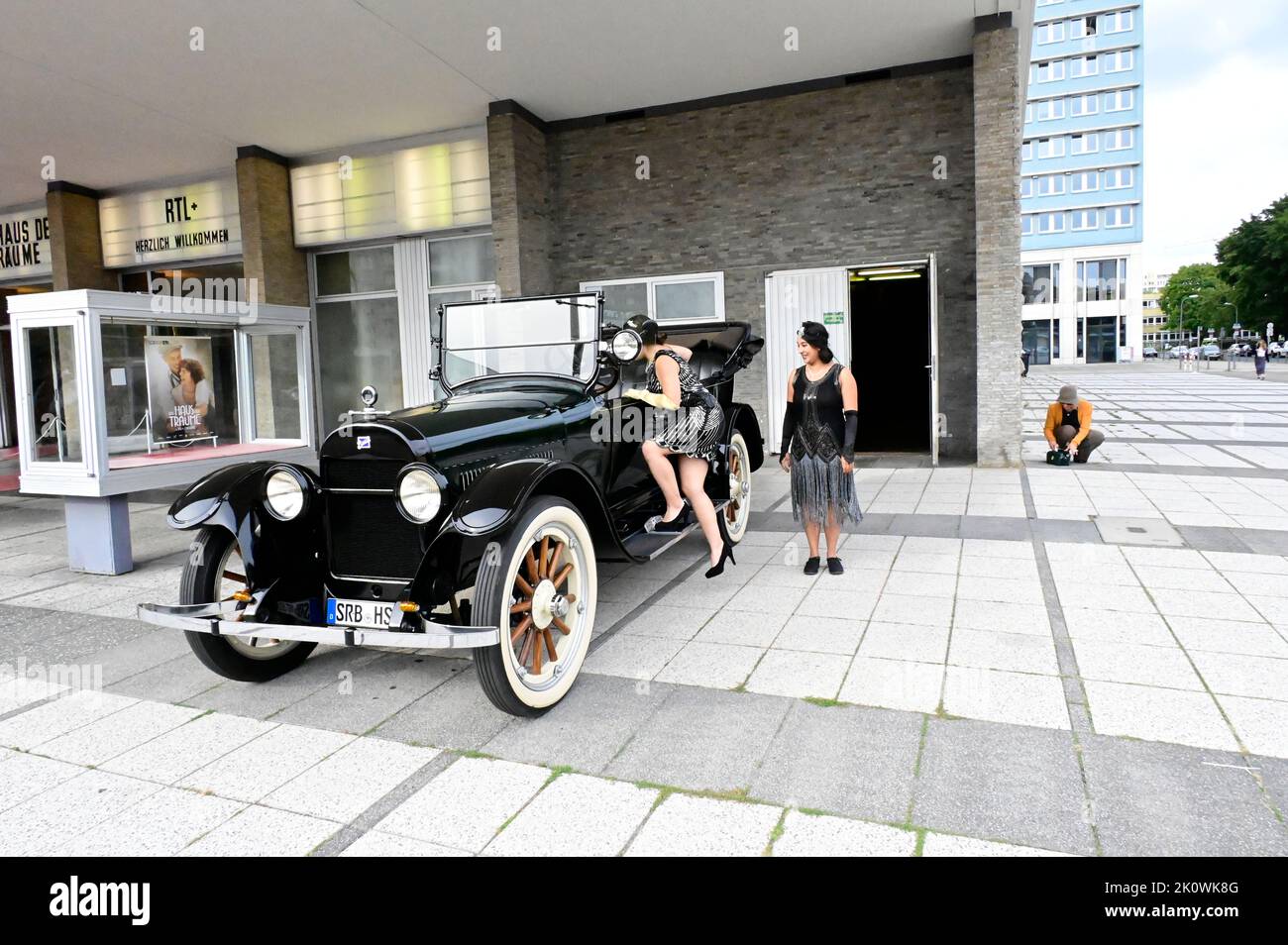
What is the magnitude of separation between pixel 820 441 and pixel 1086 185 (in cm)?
6721

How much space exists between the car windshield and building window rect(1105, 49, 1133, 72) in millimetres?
70750

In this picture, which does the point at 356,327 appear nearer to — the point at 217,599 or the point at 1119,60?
the point at 217,599

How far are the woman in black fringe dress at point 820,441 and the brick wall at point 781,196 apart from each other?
5.66m

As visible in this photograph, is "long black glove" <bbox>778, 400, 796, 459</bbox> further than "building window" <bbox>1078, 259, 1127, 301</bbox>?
No

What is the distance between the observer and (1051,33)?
200 feet

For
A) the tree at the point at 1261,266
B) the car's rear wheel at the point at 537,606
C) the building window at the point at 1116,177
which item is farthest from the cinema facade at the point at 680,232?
the building window at the point at 1116,177

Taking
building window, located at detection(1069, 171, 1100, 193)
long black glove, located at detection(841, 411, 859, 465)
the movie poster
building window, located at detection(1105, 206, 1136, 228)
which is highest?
building window, located at detection(1069, 171, 1100, 193)

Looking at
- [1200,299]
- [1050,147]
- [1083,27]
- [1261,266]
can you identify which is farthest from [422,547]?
[1200,299]

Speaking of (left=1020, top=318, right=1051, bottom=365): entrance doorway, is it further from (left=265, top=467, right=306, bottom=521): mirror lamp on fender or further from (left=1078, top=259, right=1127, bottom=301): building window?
(left=265, top=467, right=306, bottom=521): mirror lamp on fender

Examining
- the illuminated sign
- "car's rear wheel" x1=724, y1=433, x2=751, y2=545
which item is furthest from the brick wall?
the illuminated sign

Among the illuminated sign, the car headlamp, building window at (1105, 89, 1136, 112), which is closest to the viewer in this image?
the car headlamp

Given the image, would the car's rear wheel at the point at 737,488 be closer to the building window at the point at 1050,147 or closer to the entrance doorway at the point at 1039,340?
the entrance doorway at the point at 1039,340

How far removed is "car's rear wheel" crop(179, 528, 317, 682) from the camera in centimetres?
376

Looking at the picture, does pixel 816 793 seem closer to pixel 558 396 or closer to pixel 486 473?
pixel 486 473
